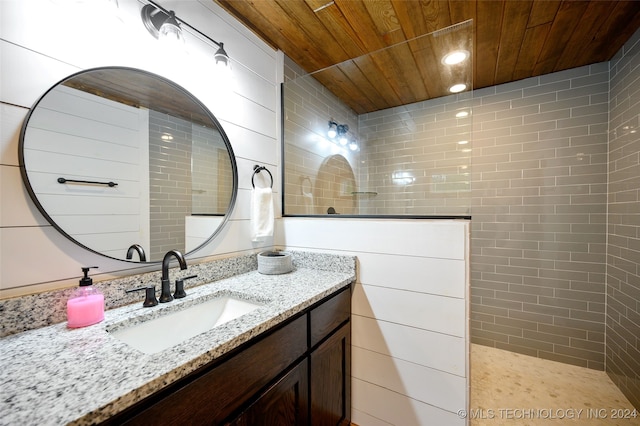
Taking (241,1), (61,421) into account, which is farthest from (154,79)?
(61,421)

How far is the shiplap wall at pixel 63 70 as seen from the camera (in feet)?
2.48

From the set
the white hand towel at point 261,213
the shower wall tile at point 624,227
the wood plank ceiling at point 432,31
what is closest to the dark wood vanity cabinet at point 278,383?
the white hand towel at point 261,213

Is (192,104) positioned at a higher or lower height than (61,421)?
higher

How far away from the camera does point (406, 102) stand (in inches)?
96.4

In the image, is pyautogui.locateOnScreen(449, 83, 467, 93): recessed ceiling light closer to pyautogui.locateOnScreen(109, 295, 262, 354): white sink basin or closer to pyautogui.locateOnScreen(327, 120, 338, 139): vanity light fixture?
pyautogui.locateOnScreen(327, 120, 338, 139): vanity light fixture

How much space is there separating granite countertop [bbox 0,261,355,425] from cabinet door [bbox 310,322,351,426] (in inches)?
13.8

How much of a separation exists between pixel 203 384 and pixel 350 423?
47.0 inches

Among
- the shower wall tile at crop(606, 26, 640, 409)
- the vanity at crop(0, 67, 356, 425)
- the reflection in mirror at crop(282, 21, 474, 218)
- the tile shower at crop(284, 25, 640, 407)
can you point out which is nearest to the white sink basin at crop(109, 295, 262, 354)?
the vanity at crop(0, 67, 356, 425)

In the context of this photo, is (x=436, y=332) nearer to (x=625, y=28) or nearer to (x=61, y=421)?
(x=61, y=421)

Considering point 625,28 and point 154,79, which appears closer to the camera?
point 154,79

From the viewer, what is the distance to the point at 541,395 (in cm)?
171

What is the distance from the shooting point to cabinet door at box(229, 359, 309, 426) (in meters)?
0.79

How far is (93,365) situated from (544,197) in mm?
2831

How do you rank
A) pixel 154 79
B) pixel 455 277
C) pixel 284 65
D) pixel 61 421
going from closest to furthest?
pixel 61 421 → pixel 154 79 → pixel 455 277 → pixel 284 65
